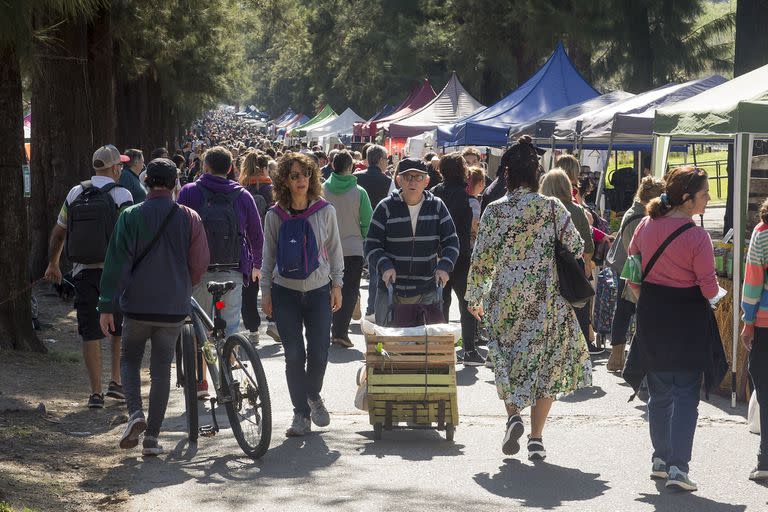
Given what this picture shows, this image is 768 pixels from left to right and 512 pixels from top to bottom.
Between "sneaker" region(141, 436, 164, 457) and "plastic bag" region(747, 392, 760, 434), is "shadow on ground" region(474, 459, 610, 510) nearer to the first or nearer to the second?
"plastic bag" region(747, 392, 760, 434)

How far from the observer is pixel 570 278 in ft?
22.4

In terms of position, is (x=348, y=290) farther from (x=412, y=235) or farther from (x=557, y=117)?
(x=557, y=117)

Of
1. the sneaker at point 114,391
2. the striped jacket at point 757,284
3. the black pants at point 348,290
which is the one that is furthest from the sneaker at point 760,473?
the black pants at point 348,290

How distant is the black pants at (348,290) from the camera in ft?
37.7

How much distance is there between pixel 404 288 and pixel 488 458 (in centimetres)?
190

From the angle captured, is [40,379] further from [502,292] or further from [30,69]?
[502,292]

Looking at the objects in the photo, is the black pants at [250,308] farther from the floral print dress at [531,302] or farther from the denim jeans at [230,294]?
the floral print dress at [531,302]

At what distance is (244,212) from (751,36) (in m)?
15.0

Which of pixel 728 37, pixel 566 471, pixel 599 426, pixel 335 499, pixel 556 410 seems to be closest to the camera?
pixel 335 499

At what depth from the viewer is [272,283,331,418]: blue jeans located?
7.60 meters

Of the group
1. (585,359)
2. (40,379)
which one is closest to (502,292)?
(585,359)

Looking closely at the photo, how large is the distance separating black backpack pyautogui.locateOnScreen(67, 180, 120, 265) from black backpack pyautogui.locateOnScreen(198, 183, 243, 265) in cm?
68

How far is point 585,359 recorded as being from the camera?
7.01m

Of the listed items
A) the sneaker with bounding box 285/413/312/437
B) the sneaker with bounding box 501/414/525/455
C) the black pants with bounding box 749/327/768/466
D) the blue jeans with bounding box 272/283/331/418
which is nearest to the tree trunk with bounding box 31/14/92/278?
the blue jeans with bounding box 272/283/331/418
